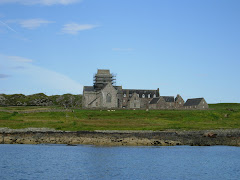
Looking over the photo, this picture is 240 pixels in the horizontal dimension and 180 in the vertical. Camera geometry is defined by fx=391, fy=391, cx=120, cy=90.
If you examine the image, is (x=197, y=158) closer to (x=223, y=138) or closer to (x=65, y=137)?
(x=223, y=138)

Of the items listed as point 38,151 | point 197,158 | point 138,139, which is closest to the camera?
point 197,158

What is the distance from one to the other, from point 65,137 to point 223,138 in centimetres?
2840

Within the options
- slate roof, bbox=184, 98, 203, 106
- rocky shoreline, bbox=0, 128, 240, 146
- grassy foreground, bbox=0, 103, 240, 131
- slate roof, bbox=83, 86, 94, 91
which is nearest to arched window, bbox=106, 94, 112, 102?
slate roof, bbox=83, 86, 94, 91

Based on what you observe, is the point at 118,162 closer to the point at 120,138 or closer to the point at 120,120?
the point at 120,138

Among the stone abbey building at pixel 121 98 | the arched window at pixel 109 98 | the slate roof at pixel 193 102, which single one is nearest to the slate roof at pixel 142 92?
the stone abbey building at pixel 121 98

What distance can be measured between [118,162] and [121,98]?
89697 mm

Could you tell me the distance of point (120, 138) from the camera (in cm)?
6831

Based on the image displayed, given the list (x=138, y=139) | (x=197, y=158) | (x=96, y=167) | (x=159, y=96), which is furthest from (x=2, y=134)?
(x=159, y=96)

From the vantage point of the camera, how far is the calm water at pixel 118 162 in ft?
139

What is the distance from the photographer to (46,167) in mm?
46156

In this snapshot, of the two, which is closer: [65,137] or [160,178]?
[160,178]

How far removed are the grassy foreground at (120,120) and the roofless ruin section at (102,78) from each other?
36538 millimetres

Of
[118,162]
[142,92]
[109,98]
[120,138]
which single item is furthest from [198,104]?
[118,162]

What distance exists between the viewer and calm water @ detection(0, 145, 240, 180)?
139ft
